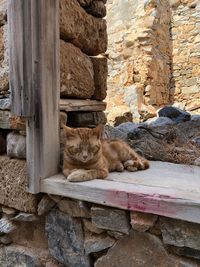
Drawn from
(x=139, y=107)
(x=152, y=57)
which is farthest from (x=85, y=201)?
(x=152, y=57)

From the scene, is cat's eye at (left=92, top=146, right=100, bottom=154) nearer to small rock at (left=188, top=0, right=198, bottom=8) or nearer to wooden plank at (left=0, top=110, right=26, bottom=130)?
wooden plank at (left=0, top=110, right=26, bottom=130)

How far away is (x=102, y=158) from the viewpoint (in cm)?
173

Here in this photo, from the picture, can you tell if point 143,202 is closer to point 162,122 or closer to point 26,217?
point 26,217

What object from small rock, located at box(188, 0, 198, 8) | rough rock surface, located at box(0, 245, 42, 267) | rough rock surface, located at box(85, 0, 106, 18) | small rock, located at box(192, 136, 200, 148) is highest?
small rock, located at box(188, 0, 198, 8)

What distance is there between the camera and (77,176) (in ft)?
5.01

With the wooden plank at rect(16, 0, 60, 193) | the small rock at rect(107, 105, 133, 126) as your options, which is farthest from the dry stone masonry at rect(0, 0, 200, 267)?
the small rock at rect(107, 105, 133, 126)

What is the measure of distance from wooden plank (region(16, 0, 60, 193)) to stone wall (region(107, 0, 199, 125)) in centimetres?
308

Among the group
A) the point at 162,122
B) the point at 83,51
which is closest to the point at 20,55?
the point at 83,51

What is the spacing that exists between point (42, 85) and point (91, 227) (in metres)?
0.76

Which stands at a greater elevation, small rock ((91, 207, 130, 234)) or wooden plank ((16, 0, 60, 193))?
wooden plank ((16, 0, 60, 193))

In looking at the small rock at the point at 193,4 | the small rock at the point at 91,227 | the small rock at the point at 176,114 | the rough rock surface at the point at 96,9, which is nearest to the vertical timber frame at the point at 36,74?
the small rock at the point at 91,227

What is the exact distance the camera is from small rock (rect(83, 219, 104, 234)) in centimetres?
148

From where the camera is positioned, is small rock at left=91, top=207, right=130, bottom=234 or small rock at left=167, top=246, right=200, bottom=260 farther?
small rock at left=91, top=207, right=130, bottom=234

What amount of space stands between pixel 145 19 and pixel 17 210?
4374mm
